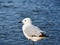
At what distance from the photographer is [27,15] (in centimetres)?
1265

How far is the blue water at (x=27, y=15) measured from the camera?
927cm

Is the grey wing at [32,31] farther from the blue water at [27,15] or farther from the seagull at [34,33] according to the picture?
the blue water at [27,15]

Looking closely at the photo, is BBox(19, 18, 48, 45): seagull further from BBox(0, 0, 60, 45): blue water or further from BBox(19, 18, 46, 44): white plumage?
BBox(0, 0, 60, 45): blue water

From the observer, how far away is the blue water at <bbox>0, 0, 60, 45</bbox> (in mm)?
9266

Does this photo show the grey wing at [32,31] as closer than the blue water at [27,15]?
Yes

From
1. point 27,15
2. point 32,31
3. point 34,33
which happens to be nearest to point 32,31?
point 32,31

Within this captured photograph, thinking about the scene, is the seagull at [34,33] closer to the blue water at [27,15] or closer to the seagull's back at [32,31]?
the seagull's back at [32,31]

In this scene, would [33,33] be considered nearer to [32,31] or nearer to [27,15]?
[32,31]

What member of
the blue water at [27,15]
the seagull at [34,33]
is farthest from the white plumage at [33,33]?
the blue water at [27,15]

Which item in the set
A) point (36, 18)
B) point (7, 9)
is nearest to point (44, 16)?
point (36, 18)

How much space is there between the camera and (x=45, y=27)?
35.1ft

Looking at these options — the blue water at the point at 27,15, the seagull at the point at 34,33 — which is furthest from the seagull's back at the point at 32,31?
the blue water at the point at 27,15

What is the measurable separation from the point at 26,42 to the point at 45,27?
1901 millimetres

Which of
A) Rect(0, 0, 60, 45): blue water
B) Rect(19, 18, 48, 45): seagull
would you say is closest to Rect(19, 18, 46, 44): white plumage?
Rect(19, 18, 48, 45): seagull
